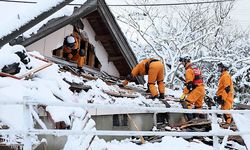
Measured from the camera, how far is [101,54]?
490 inches

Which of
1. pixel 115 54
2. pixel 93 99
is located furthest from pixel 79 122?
pixel 115 54

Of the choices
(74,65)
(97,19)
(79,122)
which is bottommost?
(79,122)

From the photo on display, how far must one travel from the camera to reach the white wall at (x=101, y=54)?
11659 mm

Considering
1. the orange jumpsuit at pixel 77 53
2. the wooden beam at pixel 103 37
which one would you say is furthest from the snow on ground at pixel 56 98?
the wooden beam at pixel 103 37

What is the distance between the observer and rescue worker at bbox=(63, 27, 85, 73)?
9969 millimetres

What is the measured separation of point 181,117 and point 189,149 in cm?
344

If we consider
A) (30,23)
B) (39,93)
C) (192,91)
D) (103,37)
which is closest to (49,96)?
(39,93)

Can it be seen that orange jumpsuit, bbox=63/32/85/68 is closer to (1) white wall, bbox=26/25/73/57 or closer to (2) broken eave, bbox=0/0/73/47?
(1) white wall, bbox=26/25/73/57

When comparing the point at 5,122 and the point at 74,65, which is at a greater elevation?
the point at 74,65

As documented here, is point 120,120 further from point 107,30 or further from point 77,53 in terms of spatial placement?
point 107,30

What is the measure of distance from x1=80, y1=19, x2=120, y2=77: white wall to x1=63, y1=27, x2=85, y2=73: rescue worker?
826 mm

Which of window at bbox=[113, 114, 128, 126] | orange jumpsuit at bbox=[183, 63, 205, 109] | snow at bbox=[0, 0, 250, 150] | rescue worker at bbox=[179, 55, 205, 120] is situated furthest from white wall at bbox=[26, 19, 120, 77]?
orange jumpsuit at bbox=[183, 63, 205, 109]

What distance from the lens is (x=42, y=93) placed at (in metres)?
6.03

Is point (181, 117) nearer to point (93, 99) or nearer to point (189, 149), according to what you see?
point (189, 149)
